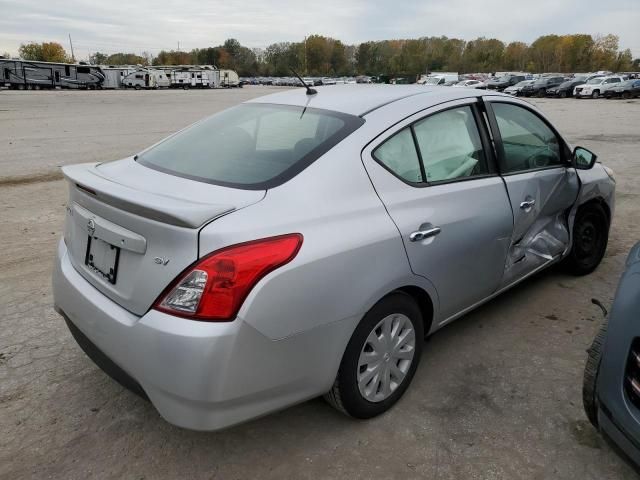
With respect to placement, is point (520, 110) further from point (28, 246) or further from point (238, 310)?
point (28, 246)

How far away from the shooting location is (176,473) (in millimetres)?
2270

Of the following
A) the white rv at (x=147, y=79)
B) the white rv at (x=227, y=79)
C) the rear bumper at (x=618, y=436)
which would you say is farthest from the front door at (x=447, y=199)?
the white rv at (x=227, y=79)

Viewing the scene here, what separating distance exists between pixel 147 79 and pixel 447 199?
67561 millimetres

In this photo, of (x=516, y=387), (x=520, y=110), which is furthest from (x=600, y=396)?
(x=520, y=110)

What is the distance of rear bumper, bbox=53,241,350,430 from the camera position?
191 centimetres

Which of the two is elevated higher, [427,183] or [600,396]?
[427,183]

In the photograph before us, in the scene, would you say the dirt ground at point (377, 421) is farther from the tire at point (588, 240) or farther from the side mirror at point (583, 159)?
the side mirror at point (583, 159)

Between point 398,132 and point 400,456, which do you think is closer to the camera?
point 400,456

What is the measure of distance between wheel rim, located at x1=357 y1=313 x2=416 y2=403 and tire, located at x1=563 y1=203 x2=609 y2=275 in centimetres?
219

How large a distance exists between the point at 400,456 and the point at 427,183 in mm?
1344

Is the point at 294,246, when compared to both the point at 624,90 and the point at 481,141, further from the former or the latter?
the point at 624,90

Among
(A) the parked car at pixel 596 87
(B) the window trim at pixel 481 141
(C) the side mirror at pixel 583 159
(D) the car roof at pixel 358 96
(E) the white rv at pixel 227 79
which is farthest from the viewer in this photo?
(E) the white rv at pixel 227 79

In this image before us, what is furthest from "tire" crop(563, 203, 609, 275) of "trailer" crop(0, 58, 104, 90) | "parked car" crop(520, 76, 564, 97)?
"trailer" crop(0, 58, 104, 90)

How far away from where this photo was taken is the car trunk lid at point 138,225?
1975mm
